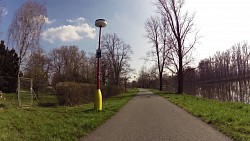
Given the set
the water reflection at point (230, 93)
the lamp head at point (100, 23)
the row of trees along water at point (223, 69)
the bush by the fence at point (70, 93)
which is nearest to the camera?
the lamp head at point (100, 23)

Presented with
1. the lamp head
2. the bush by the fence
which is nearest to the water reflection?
the bush by the fence

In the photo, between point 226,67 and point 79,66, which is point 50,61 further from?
point 226,67

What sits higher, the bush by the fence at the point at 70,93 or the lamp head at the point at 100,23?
the lamp head at the point at 100,23

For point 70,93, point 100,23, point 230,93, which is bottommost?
point 230,93

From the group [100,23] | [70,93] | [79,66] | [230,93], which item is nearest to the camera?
[100,23]

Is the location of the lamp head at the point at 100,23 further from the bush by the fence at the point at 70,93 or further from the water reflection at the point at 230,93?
the water reflection at the point at 230,93

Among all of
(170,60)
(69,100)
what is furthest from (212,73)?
(69,100)

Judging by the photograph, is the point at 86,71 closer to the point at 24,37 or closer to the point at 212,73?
the point at 24,37

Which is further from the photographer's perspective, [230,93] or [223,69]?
[223,69]

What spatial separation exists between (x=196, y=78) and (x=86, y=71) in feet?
163

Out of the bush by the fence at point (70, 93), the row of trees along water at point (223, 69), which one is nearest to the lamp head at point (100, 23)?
the bush by the fence at point (70, 93)

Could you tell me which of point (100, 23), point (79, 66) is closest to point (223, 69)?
point (79, 66)

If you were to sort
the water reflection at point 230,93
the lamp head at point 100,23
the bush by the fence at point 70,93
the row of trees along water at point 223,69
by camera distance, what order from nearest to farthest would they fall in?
the lamp head at point 100,23 → the bush by the fence at point 70,93 → the water reflection at point 230,93 → the row of trees along water at point 223,69

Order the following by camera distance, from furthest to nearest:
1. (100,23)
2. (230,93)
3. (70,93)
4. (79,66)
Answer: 1. (79,66)
2. (230,93)
3. (70,93)
4. (100,23)
